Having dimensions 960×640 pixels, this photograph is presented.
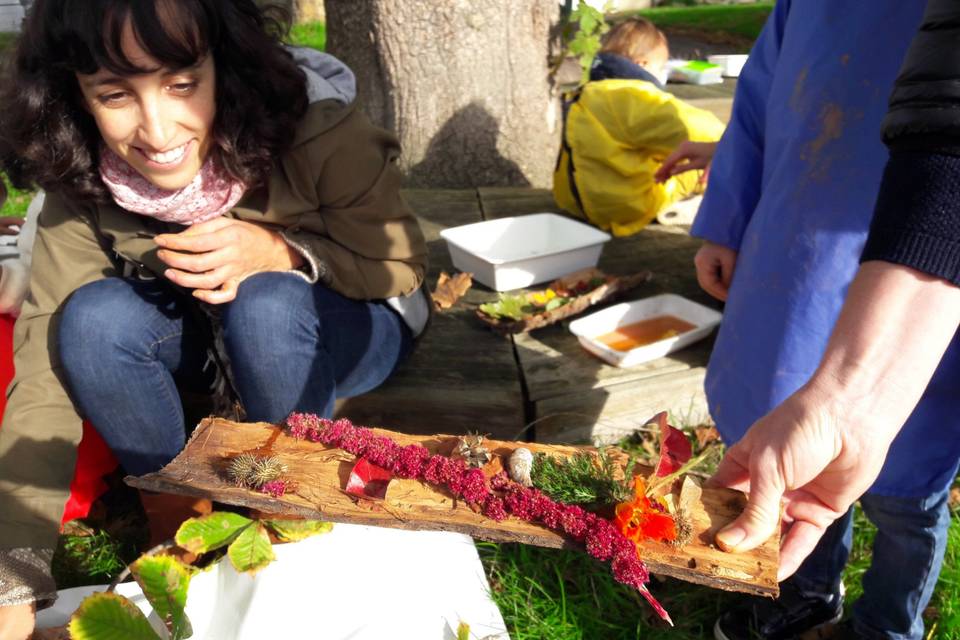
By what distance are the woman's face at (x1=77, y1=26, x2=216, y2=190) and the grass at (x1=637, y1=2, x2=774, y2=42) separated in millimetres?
10719

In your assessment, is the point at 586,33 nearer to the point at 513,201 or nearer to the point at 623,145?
the point at 623,145

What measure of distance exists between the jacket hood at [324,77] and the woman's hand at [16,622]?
122 centimetres

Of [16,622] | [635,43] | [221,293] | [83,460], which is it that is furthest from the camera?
[635,43]

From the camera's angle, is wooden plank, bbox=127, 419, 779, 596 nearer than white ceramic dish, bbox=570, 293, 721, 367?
Yes

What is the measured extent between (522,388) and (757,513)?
3.94ft

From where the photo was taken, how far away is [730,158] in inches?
73.2

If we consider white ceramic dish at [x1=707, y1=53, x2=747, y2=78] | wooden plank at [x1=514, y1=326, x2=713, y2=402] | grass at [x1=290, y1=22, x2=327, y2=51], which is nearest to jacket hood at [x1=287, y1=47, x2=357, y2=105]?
wooden plank at [x1=514, y1=326, x2=713, y2=402]

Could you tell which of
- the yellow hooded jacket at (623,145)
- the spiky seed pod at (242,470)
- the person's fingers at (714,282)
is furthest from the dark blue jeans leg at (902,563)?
the yellow hooded jacket at (623,145)

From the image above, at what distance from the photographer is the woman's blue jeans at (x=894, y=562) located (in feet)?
5.26

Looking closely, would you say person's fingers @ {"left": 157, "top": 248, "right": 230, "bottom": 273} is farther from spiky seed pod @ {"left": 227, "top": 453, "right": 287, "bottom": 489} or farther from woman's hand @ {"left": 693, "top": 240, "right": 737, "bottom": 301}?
woman's hand @ {"left": 693, "top": 240, "right": 737, "bottom": 301}

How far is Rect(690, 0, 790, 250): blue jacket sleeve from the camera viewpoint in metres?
1.81

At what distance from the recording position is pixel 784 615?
1.85 meters

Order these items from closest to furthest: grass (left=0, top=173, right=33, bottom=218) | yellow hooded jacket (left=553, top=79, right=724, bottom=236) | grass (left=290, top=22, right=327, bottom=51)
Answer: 1. yellow hooded jacket (left=553, top=79, right=724, bottom=236)
2. grass (left=0, top=173, right=33, bottom=218)
3. grass (left=290, top=22, right=327, bottom=51)

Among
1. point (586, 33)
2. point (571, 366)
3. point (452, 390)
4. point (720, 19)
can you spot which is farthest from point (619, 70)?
point (720, 19)
